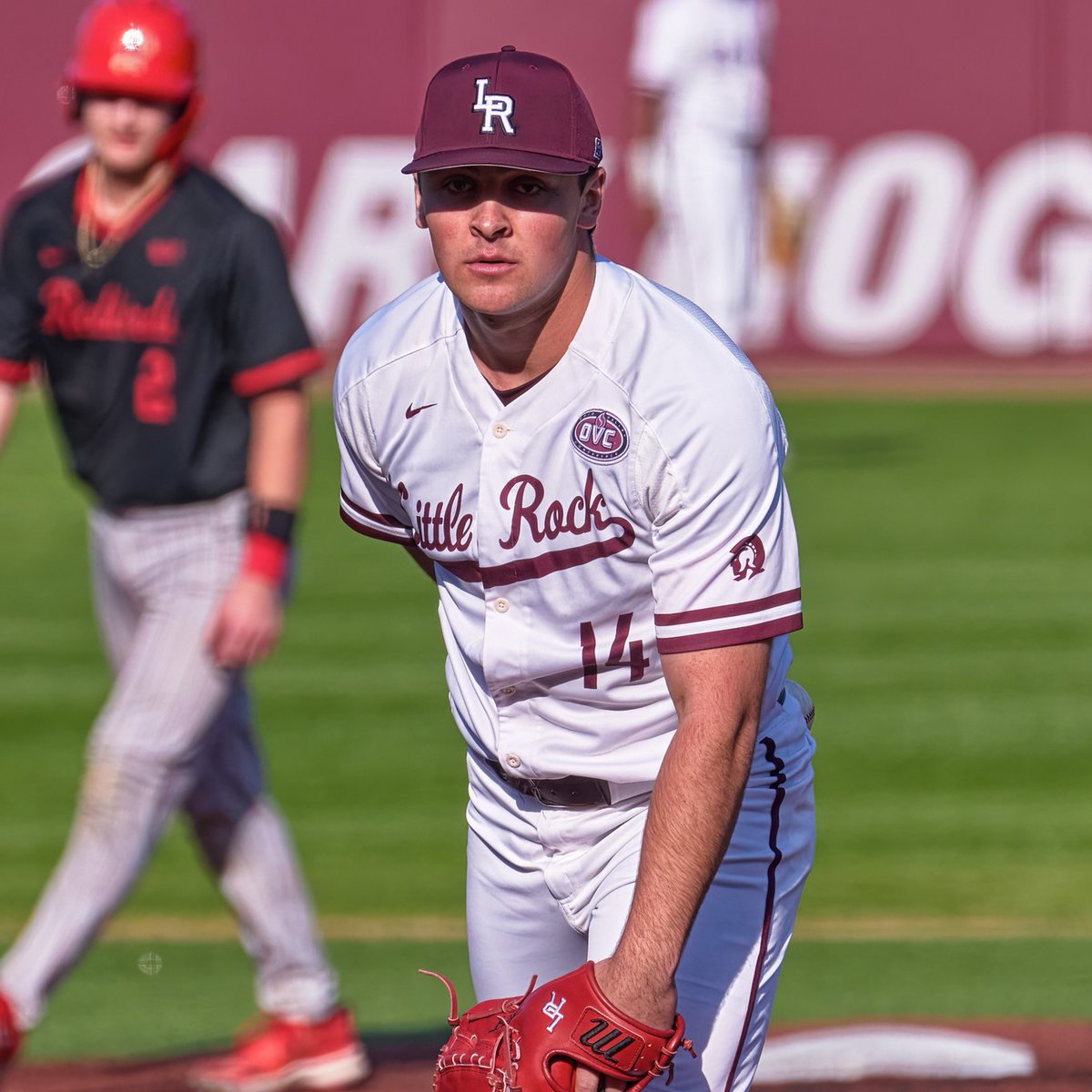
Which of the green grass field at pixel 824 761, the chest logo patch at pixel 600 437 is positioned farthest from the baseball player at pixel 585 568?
the green grass field at pixel 824 761

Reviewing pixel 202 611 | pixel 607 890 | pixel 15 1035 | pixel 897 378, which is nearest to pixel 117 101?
pixel 202 611

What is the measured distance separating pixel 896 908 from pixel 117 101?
11.1ft

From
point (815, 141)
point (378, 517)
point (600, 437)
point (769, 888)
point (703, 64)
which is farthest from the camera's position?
point (815, 141)

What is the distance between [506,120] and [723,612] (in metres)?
0.82

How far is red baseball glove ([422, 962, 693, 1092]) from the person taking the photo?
3172 millimetres

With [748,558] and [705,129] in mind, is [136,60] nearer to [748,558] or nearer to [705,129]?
[748,558]

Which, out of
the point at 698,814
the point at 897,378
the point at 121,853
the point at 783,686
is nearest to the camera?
the point at 698,814

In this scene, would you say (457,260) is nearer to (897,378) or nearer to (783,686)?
(783,686)

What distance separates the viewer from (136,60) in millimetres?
5297

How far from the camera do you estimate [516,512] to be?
3484mm

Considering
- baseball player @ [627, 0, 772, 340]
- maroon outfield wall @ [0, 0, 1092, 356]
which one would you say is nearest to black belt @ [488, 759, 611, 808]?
baseball player @ [627, 0, 772, 340]

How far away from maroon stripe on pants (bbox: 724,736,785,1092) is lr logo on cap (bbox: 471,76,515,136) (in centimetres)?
116

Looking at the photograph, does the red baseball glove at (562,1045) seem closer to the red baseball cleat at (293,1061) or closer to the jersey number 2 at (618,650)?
the jersey number 2 at (618,650)

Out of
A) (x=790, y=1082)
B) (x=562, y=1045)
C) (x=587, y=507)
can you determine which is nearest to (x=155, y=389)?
(x=587, y=507)
